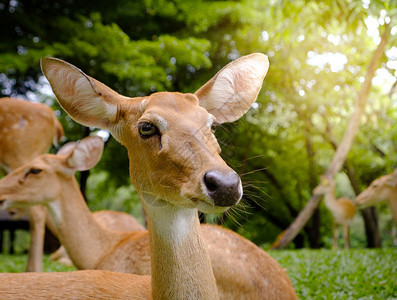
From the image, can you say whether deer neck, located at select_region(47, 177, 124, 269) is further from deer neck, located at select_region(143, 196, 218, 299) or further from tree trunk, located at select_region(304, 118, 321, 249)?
tree trunk, located at select_region(304, 118, 321, 249)

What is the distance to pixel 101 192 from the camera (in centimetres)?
1166

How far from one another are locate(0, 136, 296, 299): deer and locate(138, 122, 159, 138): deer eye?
99 cm

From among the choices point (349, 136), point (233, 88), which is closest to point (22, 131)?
point (233, 88)

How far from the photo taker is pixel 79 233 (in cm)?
339

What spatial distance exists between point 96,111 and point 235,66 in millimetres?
734

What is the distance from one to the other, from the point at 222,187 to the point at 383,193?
18.5 ft

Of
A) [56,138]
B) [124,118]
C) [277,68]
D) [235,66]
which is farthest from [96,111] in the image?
[277,68]

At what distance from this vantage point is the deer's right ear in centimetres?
183

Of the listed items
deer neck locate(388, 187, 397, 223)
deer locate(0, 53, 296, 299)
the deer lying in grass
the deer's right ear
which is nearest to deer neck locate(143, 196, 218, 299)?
deer locate(0, 53, 296, 299)

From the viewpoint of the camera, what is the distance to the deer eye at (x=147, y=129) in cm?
167

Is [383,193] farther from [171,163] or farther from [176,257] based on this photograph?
[171,163]

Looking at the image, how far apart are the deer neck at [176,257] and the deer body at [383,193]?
4938 millimetres

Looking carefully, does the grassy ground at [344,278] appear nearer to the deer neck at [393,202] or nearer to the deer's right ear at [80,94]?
the deer neck at [393,202]

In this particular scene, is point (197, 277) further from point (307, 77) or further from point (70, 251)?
point (307, 77)
